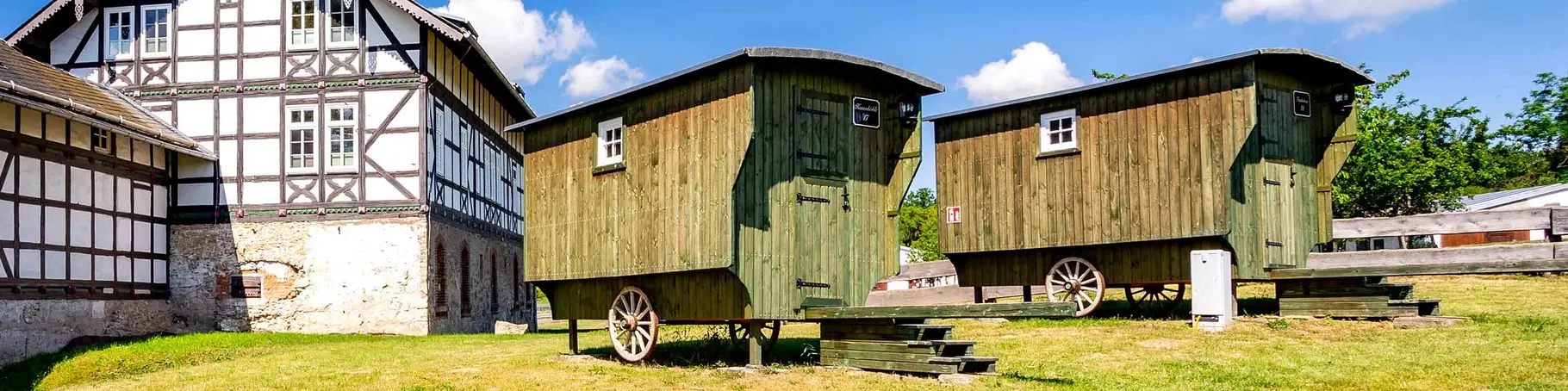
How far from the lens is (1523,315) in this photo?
669 inches

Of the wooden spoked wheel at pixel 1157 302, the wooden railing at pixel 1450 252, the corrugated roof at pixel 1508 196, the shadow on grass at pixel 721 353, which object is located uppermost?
the corrugated roof at pixel 1508 196

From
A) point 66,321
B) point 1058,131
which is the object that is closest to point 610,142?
point 1058,131

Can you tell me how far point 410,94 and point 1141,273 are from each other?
15473mm

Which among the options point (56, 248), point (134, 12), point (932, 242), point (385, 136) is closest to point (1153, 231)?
point (385, 136)

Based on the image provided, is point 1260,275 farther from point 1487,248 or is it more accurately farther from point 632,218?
point 632,218

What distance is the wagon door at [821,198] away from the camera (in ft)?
48.6

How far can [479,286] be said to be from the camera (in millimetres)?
31219

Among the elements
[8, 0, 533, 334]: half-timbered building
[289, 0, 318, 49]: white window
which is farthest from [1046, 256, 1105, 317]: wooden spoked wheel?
[289, 0, 318, 49]: white window

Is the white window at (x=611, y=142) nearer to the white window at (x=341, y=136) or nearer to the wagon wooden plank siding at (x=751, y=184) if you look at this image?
the wagon wooden plank siding at (x=751, y=184)

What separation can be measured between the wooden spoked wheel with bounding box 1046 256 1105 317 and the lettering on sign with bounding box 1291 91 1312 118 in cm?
361

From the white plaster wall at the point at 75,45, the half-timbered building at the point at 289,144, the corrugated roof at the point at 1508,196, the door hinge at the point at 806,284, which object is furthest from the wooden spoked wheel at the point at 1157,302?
the corrugated roof at the point at 1508,196

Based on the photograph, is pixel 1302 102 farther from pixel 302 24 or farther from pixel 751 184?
pixel 302 24

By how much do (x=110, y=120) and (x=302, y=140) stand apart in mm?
4233

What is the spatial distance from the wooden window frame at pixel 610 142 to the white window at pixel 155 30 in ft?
49.2
